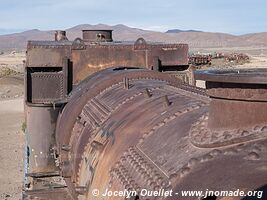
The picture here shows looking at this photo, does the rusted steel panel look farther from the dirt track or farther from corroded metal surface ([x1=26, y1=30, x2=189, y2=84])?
the dirt track

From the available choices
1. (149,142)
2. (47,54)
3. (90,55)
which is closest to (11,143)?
(47,54)

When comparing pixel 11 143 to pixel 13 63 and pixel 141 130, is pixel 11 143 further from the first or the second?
Result: pixel 13 63

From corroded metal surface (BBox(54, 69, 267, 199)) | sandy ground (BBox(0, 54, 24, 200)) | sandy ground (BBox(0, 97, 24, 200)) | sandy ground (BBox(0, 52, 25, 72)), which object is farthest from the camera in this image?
sandy ground (BBox(0, 52, 25, 72))

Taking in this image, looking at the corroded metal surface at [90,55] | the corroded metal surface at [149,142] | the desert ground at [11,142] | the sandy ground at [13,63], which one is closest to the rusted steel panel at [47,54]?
the corroded metal surface at [90,55]

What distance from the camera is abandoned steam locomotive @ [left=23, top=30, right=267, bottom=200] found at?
247 centimetres

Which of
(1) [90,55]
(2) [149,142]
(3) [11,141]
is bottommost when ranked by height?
(3) [11,141]

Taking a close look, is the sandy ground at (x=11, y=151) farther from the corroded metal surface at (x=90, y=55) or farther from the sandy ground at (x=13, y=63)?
the sandy ground at (x=13, y=63)

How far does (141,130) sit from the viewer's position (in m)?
3.51

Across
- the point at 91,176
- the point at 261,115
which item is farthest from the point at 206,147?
the point at 91,176

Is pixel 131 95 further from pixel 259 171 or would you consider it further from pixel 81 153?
pixel 259 171

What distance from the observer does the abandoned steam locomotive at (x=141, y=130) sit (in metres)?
2.47

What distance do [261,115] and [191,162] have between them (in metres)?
0.44

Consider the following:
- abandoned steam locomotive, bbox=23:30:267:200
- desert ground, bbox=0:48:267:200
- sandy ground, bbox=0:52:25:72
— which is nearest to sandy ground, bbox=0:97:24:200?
desert ground, bbox=0:48:267:200

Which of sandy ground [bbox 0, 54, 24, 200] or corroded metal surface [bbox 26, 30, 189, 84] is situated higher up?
corroded metal surface [bbox 26, 30, 189, 84]
